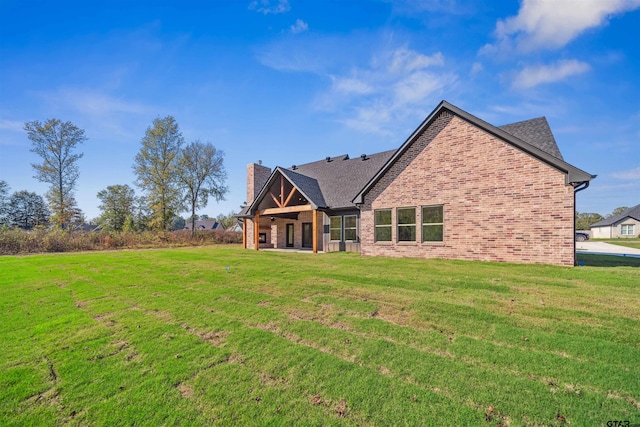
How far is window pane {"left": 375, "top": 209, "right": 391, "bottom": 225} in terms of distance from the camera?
511 inches

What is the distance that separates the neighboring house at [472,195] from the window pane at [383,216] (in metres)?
0.05

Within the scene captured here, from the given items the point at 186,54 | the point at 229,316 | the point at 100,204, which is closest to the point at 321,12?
the point at 186,54

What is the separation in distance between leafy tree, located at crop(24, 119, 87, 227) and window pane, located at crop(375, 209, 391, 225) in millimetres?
28163

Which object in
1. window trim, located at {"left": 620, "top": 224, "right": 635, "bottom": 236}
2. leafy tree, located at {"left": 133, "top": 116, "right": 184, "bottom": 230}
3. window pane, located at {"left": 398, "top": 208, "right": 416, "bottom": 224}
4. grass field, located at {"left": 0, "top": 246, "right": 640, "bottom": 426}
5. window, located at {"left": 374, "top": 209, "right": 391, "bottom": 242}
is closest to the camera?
grass field, located at {"left": 0, "top": 246, "right": 640, "bottom": 426}

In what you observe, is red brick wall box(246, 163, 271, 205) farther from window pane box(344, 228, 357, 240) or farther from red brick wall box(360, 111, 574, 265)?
red brick wall box(360, 111, 574, 265)

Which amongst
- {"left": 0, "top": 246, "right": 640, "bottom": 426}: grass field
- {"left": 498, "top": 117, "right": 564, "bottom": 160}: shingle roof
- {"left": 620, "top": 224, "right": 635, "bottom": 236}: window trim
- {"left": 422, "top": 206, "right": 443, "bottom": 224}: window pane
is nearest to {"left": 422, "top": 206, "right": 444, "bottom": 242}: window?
{"left": 422, "top": 206, "right": 443, "bottom": 224}: window pane

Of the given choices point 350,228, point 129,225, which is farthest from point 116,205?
point 350,228

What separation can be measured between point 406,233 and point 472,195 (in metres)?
3.22

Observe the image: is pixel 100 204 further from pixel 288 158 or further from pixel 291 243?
pixel 291 243

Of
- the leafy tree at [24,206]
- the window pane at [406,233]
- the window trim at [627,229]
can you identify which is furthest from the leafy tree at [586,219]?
the leafy tree at [24,206]

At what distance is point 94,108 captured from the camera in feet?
43.7

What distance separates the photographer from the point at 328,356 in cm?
337

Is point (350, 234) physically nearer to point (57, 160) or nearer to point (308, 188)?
point (308, 188)

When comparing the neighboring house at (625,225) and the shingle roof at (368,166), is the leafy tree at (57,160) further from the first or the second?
the neighboring house at (625,225)
